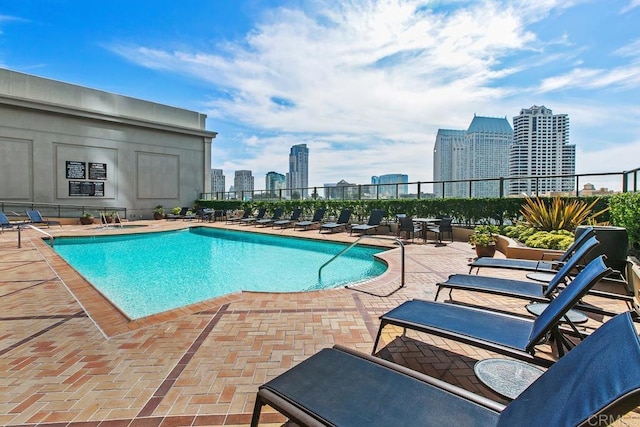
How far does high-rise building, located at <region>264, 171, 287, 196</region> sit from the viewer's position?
18359mm

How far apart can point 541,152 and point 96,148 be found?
75.9 ft

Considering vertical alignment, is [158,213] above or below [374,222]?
below

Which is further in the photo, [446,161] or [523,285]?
[446,161]

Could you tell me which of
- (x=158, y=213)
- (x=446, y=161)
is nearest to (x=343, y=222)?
(x=446, y=161)

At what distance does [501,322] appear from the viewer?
2.62 m

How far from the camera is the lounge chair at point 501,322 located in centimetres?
205

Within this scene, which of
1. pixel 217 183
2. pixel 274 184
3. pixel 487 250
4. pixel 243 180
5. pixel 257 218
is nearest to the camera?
pixel 487 250

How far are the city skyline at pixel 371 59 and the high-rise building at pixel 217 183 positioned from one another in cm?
629

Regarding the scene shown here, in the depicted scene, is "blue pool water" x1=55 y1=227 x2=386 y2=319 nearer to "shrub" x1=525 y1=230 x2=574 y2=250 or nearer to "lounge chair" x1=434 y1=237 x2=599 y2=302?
"lounge chair" x1=434 y1=237 x2=599 y2=302

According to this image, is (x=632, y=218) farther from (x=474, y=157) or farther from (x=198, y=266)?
(x=474, y=157)

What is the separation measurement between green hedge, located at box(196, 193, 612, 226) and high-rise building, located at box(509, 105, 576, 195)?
0.72 meters

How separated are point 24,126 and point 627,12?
77.4 ft

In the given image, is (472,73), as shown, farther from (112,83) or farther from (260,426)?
(112,83)

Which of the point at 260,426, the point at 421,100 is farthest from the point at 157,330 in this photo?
the point at 421,100
